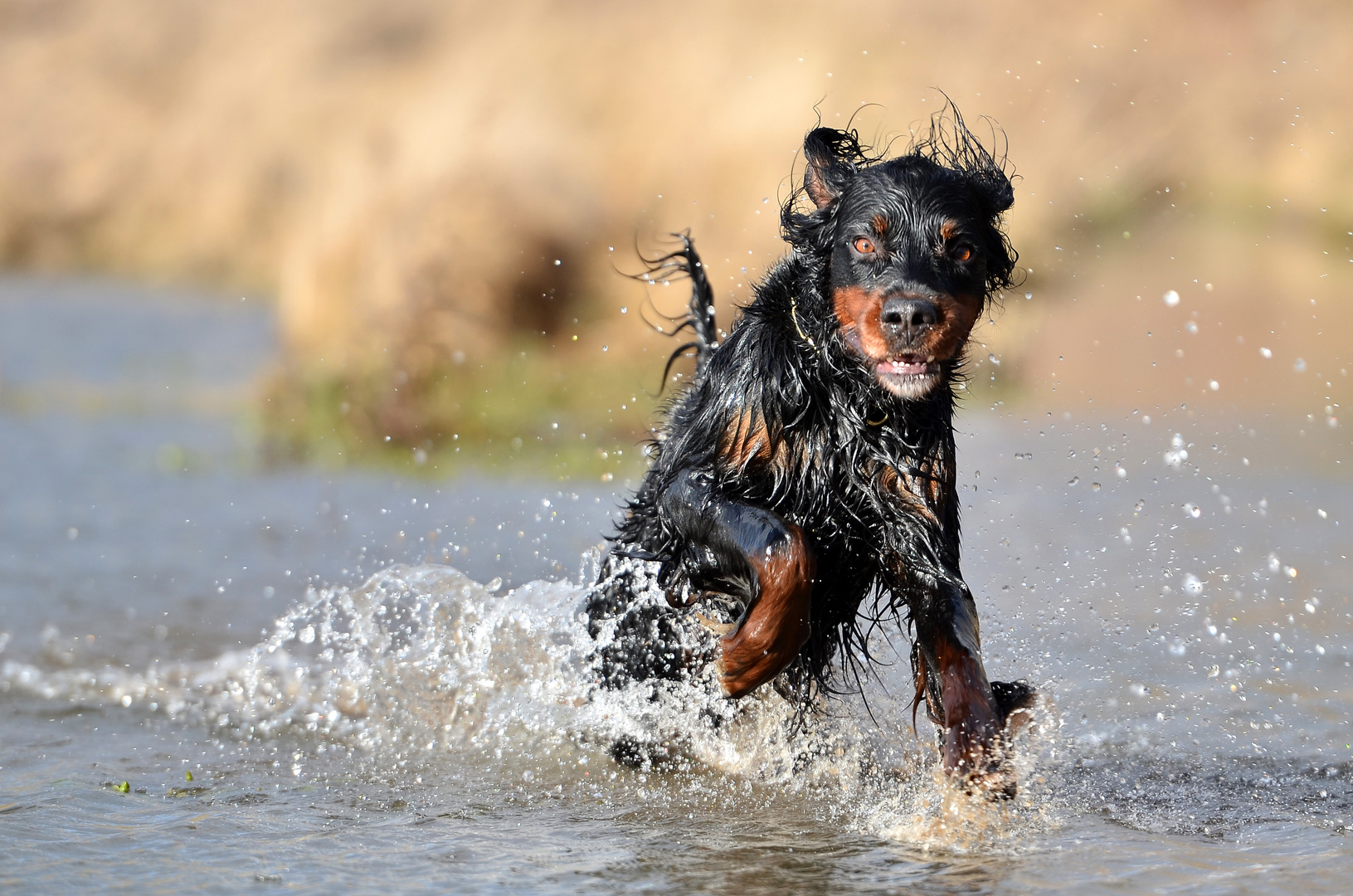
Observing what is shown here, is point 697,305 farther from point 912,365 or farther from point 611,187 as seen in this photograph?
point 611,187

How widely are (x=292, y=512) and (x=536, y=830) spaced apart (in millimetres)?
4494

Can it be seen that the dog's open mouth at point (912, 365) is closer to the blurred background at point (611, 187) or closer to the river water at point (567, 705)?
the blurred background at point (611, 187)

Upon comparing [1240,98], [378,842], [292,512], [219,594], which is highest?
[1240,98]

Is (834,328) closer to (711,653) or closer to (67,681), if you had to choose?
(711,653)

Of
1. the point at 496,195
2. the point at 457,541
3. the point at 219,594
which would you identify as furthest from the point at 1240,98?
the point at 219,594

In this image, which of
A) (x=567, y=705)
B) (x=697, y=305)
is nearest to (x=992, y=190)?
(x=697, y=305)

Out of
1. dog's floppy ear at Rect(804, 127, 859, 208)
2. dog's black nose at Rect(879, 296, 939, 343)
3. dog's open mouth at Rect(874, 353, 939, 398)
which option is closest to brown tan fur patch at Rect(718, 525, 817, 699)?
dog's open mouth at Rect(874, 353, 939, 398)

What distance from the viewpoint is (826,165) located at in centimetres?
416

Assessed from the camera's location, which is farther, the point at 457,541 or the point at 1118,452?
the point at 1118,452

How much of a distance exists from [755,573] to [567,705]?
129cm

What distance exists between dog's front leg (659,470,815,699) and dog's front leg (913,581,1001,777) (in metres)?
0.39

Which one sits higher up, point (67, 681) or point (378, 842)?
point (67, 681)

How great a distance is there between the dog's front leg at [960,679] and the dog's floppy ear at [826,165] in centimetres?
118

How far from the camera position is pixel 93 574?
6797 millimetres
